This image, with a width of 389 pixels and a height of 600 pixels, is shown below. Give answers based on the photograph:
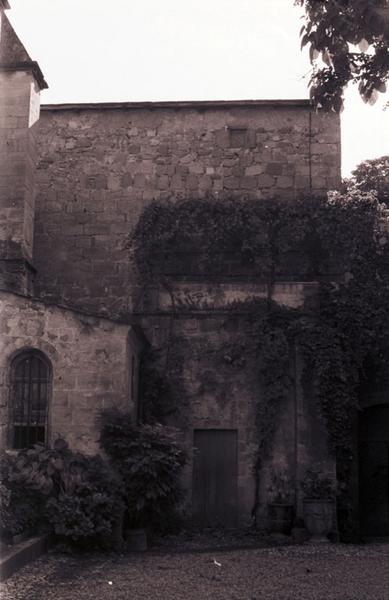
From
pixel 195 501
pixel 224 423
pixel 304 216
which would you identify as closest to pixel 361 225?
pixel 304 216

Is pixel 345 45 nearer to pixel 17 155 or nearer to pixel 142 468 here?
pixel 142 468

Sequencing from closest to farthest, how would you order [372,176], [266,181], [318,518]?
[318,518] < [266,181] < [372,176]

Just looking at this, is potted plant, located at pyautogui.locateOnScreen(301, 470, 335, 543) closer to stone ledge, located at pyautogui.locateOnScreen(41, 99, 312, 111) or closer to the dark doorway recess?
the dark doorway recess

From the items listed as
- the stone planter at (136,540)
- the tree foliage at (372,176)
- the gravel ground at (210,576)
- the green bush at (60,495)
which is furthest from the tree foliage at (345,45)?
the tree foliage at (372,176)

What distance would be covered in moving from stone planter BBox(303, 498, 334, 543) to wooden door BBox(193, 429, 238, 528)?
1.79m

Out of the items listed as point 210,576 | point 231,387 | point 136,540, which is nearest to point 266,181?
point 231,387

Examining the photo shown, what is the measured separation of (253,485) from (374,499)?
9.83 feet

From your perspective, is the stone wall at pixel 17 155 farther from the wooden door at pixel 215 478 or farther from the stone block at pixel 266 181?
the stone block at pixel 266 181

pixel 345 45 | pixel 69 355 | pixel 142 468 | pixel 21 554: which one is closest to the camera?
pixel 345 45

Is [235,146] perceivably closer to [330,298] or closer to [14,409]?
[330,298]

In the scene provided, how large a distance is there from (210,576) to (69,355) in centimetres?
489

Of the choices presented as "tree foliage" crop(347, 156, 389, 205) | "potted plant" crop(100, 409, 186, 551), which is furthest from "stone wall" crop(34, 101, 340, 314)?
"potted plant" crop(100, 409, 186, 551)

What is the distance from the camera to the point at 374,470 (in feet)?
55.3

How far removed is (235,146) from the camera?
19.3 metres
